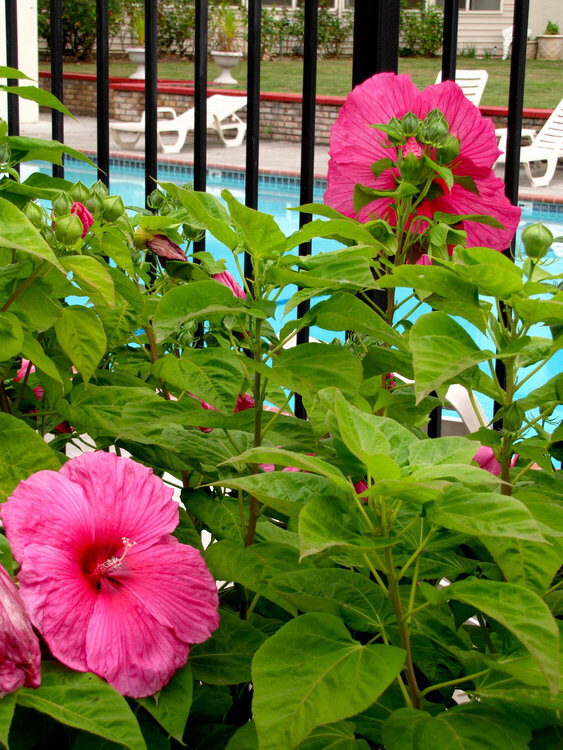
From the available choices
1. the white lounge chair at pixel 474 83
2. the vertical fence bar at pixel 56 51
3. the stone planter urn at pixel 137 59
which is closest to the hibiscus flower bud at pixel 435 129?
the vertical fence bar at pixel 56 51

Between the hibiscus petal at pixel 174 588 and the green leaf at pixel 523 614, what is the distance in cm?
14

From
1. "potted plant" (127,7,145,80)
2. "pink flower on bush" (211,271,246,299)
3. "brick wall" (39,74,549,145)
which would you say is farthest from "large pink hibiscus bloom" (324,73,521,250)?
"potted plant" (127,7,145,80)

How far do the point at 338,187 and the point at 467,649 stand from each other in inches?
15.1

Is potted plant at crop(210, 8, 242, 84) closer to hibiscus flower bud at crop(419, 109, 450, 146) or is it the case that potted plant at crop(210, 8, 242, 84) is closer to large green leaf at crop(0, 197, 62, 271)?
hibiscus flower bud at crop(419, 109, 450, 146)

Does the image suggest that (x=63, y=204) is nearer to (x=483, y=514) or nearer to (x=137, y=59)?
(x=483, y=514)

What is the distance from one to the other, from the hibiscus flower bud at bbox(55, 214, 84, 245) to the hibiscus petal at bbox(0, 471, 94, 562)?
0.57 feet

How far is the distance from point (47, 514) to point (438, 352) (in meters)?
0.23

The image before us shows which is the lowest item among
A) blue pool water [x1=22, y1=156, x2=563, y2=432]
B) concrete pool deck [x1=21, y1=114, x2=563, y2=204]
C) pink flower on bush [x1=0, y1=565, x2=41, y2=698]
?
blue pool water [x1=22, y1=156, x2=563, y2=432]

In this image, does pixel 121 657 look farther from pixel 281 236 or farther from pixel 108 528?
pixel 281 236

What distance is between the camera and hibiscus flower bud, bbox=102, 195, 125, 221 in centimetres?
75

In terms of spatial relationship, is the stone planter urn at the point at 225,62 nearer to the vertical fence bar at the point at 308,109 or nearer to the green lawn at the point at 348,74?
the green lawn at the point at 348,74

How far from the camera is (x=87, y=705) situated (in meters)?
0.41

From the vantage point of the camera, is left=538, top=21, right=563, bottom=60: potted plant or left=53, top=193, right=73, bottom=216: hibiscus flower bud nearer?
left=53, top=193, right=73, bottom=216: hibiscus flower bud

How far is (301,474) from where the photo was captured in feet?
1.52
